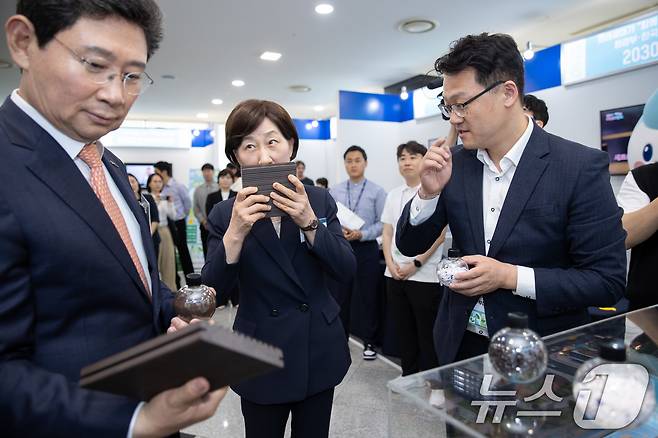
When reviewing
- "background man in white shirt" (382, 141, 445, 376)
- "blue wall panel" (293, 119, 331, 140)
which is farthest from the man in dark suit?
"blue wall panel" (293, 119, 331, 140)

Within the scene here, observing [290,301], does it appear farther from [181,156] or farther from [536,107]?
[181,156]

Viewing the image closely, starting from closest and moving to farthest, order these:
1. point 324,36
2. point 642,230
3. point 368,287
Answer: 1. point 642,230
2. point 368,287
3. point 324,36

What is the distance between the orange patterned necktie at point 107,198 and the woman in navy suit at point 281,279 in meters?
0.45

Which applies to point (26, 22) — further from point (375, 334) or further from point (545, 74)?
point (545, 74)

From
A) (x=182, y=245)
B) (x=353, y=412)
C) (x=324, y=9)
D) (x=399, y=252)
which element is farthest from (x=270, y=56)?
(x=353, y=412)

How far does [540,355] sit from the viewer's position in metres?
0.87

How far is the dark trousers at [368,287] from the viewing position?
163 inches

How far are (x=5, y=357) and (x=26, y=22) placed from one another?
633 millimetres

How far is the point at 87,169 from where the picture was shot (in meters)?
1.00

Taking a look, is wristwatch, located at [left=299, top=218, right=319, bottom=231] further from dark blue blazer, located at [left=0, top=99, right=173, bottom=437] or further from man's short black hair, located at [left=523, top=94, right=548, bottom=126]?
man's short black hair, located at [left=523, top=94, right=548, bottom=126]

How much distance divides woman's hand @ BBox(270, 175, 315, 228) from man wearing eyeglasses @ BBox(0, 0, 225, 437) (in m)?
0.52

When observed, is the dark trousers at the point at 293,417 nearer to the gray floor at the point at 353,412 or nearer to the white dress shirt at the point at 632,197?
the gray floor at the point at 353,412

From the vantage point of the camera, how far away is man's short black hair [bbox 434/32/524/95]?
145 centimetres

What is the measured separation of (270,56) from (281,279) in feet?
19.7
